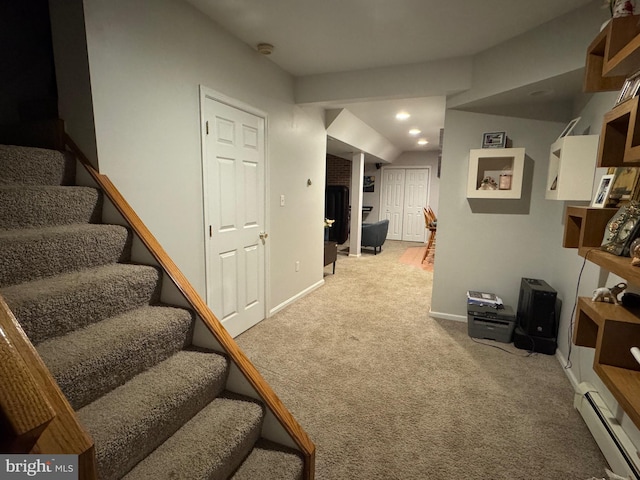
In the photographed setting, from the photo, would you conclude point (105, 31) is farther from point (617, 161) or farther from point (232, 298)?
point (617, 161)

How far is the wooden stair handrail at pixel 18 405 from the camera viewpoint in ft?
1.71

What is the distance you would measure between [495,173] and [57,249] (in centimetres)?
337

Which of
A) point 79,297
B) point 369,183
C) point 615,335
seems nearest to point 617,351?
point 615,335

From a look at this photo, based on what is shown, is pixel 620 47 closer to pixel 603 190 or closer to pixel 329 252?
pixel 603 190

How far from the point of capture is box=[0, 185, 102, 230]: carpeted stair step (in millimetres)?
1323

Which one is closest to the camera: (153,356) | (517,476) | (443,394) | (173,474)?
(173,474)

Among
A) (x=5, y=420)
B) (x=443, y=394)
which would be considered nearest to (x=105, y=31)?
(x=5, y=420)

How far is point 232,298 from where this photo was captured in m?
2.73

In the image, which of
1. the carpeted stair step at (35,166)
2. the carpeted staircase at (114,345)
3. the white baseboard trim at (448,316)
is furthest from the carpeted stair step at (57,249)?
the white baseboard trim at (448,316)

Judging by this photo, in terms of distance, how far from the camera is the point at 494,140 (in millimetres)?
2895

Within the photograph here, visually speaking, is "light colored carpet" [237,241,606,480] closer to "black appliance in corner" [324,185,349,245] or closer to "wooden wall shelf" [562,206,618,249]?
"wooden wall shelf" [562,206,618,249]

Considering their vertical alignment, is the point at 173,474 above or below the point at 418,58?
below

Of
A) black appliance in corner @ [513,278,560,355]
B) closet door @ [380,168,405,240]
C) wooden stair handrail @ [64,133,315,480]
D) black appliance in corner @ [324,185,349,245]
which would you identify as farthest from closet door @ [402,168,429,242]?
wooden stair handrail @ [64,133,315,480]

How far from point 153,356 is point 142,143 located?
126 cm
